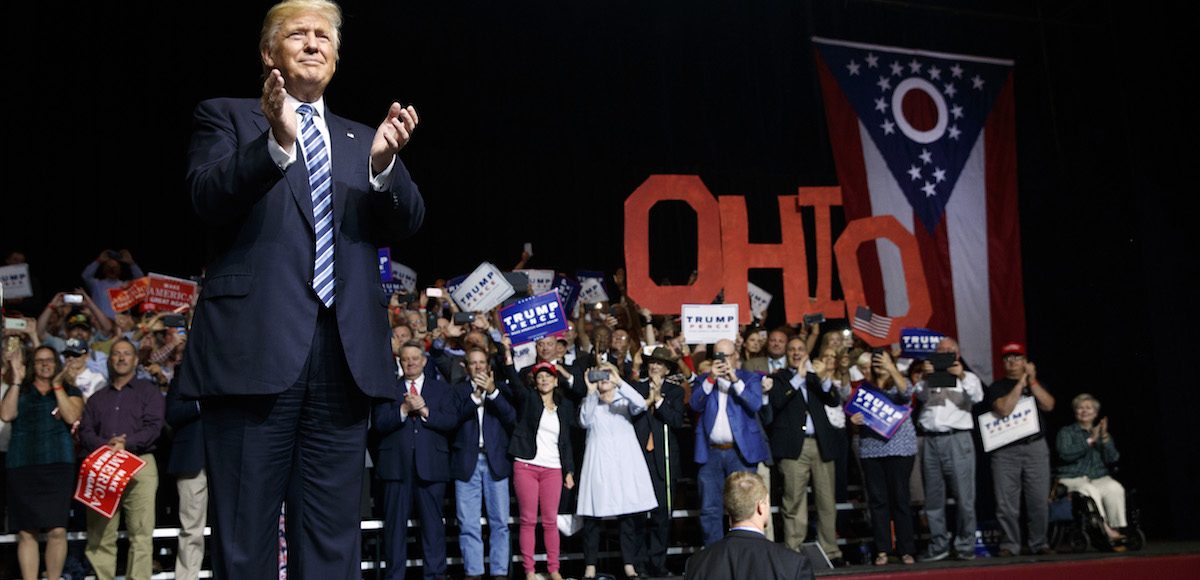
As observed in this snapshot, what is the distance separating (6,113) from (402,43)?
3.51m

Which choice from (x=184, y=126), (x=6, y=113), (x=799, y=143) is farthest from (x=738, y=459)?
(x=6, y=113)

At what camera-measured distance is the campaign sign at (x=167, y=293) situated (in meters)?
8.55

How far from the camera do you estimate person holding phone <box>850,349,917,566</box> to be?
8250 millimetres

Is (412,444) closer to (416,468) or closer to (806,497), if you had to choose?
(416,468)

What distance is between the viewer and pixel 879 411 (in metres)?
8.20

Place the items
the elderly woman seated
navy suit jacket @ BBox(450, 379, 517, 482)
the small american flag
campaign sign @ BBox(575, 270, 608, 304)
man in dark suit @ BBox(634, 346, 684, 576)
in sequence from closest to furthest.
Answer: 1. navy suit jacket @ BBox(450, 379, 517, 482)
2. man in dark suit @ BBox(634, 346, 684, 576)
3. the elderly woman seated
4. the small american flag
5. campaign sign @ BBox(575, 270, 608, 304)

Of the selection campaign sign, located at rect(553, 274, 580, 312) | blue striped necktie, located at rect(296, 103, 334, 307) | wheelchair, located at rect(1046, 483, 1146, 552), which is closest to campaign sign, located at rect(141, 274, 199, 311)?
campaign sign, located at rect(553, 274, 580, 312)

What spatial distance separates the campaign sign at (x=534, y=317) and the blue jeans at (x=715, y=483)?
141 centimetres

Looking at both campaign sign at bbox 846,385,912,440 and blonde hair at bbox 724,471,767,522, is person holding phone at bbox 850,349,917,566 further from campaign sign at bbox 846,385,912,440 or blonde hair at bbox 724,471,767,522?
blonde hair at bbox 724,471,767,522

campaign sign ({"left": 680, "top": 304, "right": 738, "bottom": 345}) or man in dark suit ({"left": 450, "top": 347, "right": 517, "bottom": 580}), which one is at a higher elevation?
campaign sign ({"left": 680, "top": 304, "right": 738, "bottom": 345})

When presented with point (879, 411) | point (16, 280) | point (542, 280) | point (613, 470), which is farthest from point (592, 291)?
point (16, 280)

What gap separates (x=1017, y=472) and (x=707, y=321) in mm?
2803

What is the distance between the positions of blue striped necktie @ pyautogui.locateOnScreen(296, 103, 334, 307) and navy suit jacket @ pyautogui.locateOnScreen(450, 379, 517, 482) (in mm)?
5422

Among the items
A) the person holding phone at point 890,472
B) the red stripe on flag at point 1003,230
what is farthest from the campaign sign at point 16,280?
the red stripe on flag at point 1003,230
